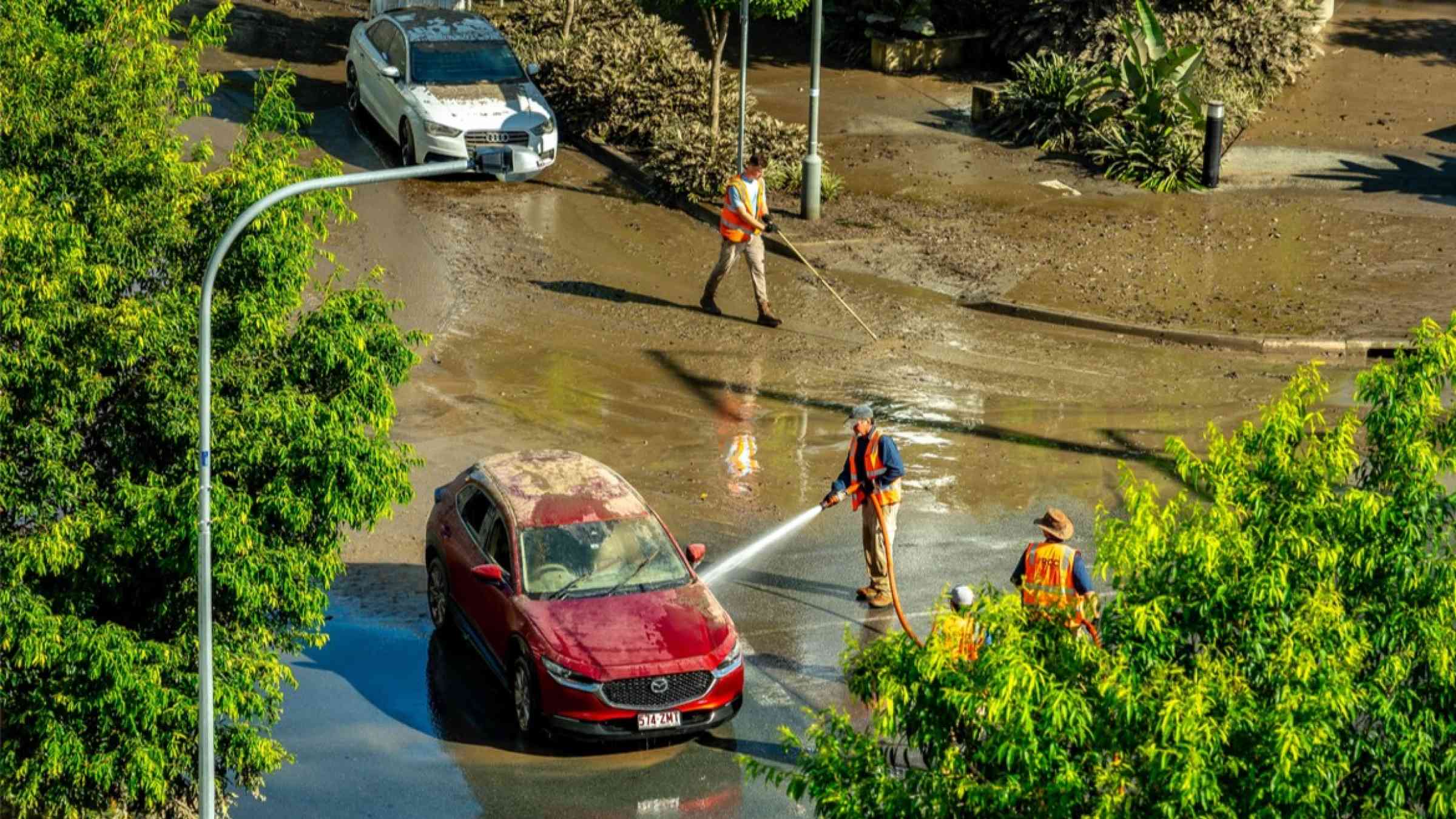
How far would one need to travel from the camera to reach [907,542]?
16.8 m

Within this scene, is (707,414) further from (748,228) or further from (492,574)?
(492,574)

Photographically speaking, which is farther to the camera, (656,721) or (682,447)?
(682,447)

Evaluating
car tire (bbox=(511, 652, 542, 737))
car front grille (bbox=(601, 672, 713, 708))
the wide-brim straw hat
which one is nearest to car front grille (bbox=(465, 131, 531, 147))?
car tire (bbox=(511, 652, 542, 737))

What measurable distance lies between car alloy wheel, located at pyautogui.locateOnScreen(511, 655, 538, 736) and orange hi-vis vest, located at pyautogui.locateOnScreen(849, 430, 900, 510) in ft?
11.1

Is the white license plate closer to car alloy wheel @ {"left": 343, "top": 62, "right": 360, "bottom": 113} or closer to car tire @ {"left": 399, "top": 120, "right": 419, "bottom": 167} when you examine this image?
car tire @ {"left": 399, "top": 120, "right": 419, "bottom": 167}

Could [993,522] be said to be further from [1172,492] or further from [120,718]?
[120,718]

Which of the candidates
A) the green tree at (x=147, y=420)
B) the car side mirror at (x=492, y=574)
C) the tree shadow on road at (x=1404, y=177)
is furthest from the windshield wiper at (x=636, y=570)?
the tree shadow on road at (x=1404, y=177)

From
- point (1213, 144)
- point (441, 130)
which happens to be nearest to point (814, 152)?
point (441, 130)

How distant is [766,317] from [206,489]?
12.1 metres

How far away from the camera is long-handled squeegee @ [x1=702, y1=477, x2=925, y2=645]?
15.1 metres

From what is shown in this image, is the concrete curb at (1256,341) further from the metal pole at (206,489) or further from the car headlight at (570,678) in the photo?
the metal pole at (206,489)

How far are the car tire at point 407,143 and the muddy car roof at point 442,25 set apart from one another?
1507 millimetres

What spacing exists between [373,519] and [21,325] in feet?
7.88

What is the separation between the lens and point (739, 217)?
21.5m
